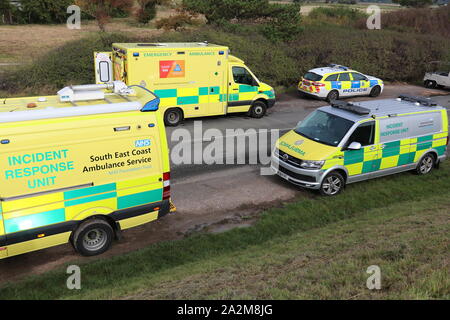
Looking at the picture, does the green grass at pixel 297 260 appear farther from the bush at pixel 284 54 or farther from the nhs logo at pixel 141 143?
the bush at pixel 284 54

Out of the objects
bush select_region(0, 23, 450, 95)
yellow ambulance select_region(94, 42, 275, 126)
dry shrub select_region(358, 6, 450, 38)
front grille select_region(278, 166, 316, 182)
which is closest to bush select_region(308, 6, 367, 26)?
dry shrub select_region(358, 6, 450, 38)

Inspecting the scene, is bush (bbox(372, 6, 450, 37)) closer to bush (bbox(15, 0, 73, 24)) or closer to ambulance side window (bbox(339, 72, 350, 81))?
ambulance side window (bbox(339, 72, 350, 81))

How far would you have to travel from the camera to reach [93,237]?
766 centimetres

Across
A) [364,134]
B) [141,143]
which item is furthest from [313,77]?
[141,143]

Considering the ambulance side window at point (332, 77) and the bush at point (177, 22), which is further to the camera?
the bush at point (177, 22)

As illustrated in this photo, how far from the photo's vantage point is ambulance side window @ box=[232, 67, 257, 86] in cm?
1657

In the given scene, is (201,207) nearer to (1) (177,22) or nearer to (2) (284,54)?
(2) (284,54)

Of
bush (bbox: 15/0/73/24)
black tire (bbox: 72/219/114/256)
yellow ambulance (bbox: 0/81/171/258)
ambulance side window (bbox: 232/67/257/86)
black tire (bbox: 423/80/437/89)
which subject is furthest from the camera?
bush (bbox: 15/0/73/24)

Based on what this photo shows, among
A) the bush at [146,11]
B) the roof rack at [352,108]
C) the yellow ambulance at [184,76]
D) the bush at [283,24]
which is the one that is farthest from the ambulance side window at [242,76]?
the bush at [146,11]

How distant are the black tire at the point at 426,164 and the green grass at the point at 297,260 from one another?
6.39ft

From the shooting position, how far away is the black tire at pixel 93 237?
24.0 feet

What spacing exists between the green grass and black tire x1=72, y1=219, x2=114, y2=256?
0.32 metres
